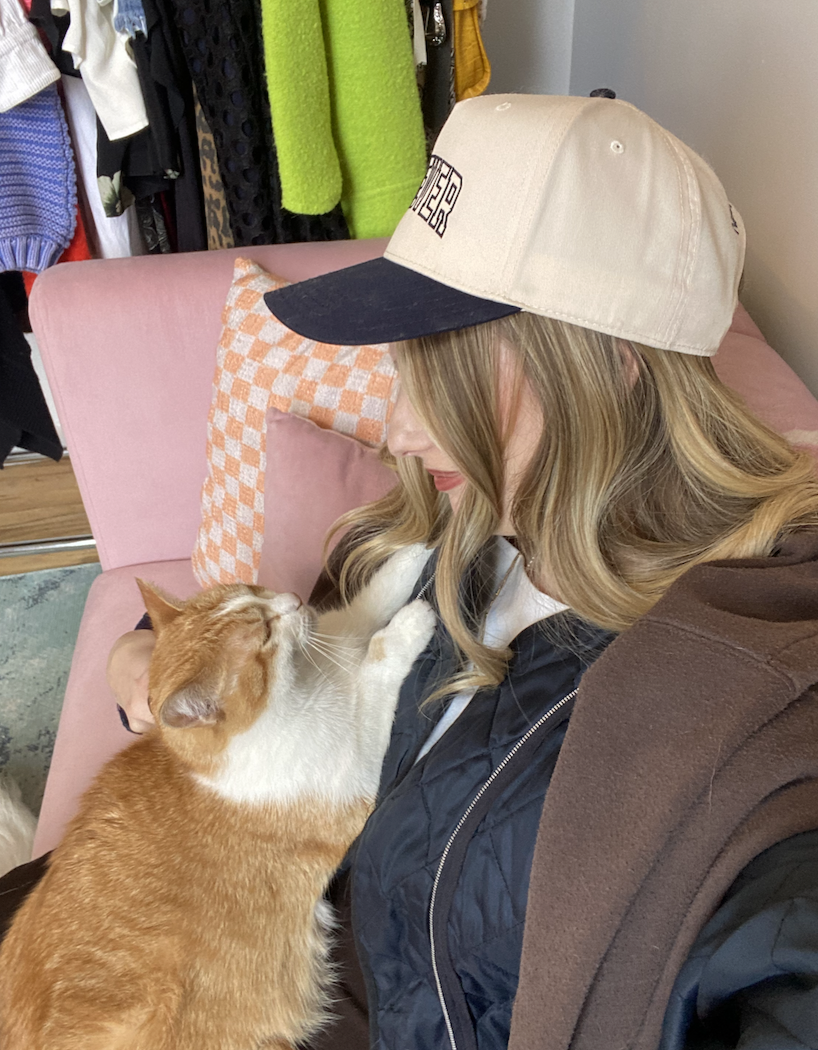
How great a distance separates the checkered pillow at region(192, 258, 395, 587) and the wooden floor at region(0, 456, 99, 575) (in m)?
1.22

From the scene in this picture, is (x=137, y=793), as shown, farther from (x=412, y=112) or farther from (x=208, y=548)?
(x=412, y=112)

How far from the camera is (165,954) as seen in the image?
0.87 metres

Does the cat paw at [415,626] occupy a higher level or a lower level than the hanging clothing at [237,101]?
lower

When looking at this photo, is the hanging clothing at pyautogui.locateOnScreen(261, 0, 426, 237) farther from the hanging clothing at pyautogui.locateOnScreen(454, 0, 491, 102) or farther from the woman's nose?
the woman's nose

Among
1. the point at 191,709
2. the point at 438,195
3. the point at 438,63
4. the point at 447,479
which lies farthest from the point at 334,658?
the point at 438,63

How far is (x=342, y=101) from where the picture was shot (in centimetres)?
136

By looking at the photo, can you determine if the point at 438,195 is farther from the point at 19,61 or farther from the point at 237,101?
the point at 19,61

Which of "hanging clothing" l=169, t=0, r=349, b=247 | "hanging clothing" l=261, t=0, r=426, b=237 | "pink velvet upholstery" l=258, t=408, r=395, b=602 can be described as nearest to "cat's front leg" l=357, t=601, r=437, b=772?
"pink velvet upholstery" l=258, t=408, r=395, b=602

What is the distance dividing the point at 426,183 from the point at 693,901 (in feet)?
1.98

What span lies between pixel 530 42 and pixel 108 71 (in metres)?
1.18

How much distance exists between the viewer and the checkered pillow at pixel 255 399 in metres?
1.20

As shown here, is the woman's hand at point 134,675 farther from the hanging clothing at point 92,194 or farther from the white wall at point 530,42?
the white wall at point 530,42

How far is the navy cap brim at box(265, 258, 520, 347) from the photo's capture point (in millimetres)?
635

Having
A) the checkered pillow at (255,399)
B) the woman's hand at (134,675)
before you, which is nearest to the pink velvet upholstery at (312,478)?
the checkered pillow at (255,399)
